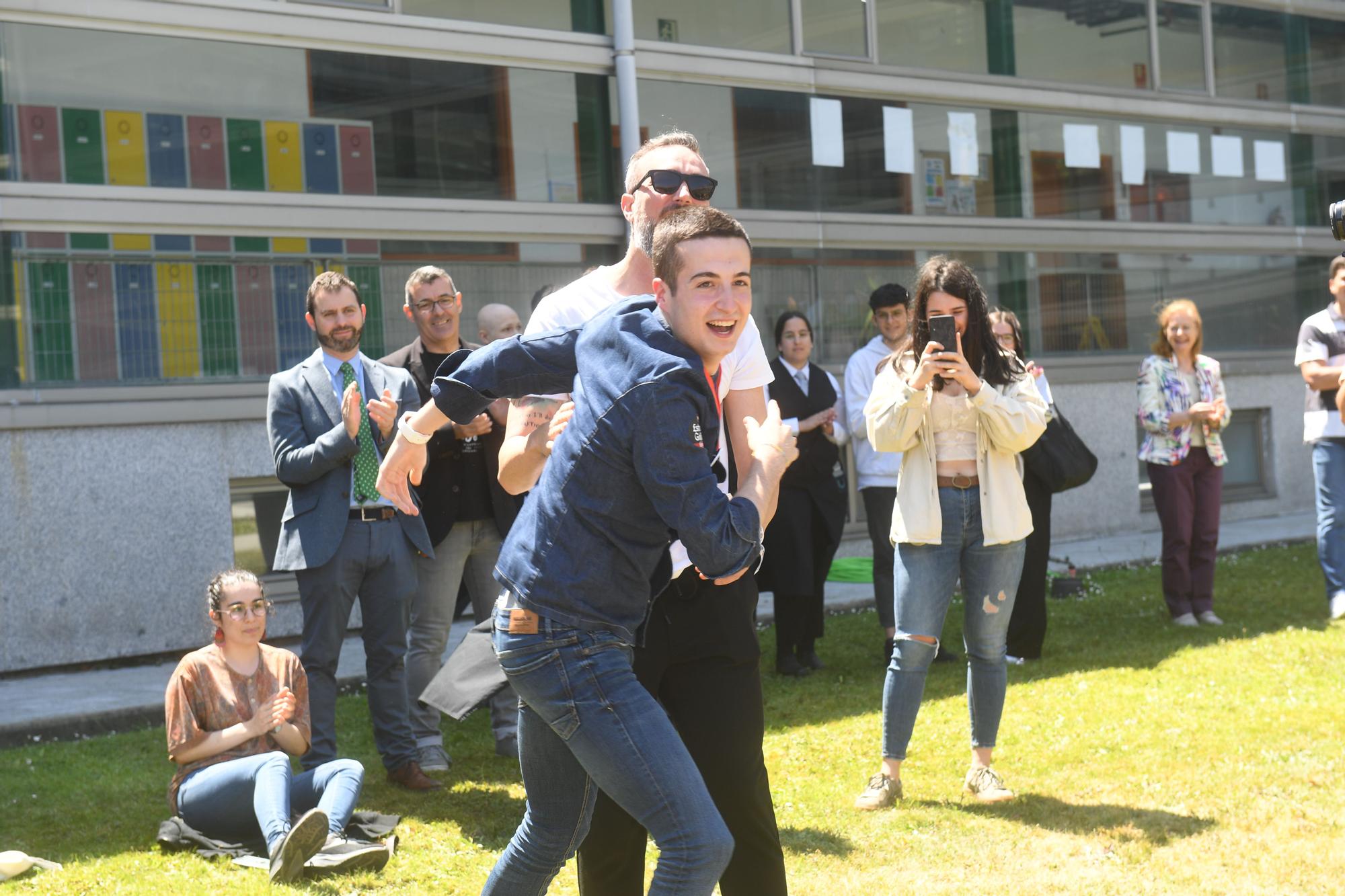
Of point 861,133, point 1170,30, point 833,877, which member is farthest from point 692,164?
point 1170,30

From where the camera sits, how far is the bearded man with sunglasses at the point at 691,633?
138 inches

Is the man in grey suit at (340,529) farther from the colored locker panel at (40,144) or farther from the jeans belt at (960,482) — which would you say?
the colored locker panel at (40,144)

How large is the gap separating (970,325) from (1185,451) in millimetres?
4405

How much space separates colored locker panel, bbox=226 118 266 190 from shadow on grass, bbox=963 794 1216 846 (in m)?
6.52

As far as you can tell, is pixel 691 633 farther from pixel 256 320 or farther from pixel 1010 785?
pixel 256 320

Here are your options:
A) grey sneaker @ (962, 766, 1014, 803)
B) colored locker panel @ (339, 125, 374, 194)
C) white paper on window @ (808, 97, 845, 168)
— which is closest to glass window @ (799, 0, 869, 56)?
white paper on window @ (808, 97, 845, 168)

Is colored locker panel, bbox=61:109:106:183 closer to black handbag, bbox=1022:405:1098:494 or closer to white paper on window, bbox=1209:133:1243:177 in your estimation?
black handbag, bbox=1022:405:1098:494

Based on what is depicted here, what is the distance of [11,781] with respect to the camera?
21.5ft

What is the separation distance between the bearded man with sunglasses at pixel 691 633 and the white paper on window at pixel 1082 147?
11.6 m

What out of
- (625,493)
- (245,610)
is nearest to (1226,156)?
(245,610)

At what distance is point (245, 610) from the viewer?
5.59 m

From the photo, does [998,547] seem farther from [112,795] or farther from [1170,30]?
[1170,30]

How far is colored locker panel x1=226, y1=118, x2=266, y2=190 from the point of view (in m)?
9.73

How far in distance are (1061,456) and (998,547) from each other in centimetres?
231
